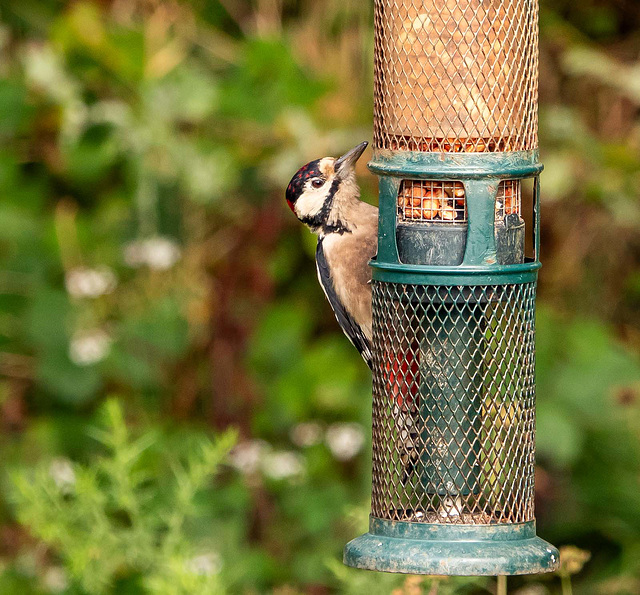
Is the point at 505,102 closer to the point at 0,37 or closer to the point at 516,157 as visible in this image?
the point at 516,157

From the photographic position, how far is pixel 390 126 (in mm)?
3295

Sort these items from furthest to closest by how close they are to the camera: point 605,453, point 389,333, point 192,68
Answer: point 192,68, point 605,453, point 389,333

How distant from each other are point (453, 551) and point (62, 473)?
3130 mm

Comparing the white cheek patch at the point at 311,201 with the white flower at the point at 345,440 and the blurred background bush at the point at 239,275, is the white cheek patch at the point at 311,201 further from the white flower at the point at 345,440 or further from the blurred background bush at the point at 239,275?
the white flower at the point at 345,440

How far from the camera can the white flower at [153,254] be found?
6371 millimetres

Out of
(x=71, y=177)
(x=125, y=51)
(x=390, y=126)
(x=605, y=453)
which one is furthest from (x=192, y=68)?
(x=390, y=126)

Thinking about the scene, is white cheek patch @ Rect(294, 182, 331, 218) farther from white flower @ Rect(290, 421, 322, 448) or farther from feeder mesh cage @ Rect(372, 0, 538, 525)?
white flower @ Rect(290, 421, 322, 448)

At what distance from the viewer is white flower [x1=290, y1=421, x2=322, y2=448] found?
6.77 m

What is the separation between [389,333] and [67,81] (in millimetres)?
3373

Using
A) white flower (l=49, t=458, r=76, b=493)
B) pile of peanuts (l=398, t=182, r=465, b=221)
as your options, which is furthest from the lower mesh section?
white flower (l=49, t=458, r=76, b=493)

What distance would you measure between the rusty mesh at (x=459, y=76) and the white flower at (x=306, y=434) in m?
3.69

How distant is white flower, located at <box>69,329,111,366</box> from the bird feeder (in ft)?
10.6

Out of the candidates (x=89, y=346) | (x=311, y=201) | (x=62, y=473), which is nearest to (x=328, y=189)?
(x=311, y=201)

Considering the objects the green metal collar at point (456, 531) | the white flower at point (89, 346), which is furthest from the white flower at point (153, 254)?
the green metal collar at point (456, 531)
